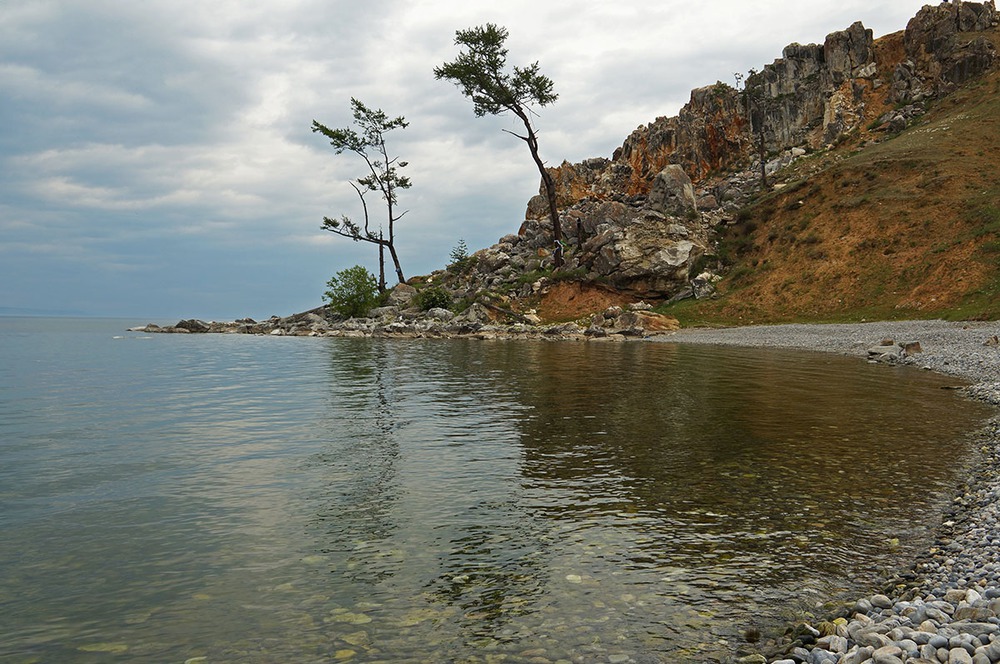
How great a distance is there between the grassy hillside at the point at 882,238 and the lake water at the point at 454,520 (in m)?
37.8

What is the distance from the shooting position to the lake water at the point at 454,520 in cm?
706

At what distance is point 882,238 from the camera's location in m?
62.4

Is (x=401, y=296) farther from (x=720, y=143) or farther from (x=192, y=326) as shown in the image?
(x=720, y=143)

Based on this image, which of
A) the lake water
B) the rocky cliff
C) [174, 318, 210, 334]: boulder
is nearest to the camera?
the lake water

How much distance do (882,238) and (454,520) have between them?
2684 inches

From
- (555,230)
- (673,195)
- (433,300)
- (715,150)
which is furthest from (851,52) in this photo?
(433,300)

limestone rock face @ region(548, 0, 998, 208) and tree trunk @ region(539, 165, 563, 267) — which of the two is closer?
tree trunk @ region(539, 165, 563, 267)

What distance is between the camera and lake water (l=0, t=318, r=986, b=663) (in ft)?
23.2

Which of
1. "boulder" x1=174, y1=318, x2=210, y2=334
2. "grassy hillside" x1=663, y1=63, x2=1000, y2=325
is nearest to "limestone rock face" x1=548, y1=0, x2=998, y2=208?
"grassy hillside" x1=663, y1=63, x2=1000, y2=325

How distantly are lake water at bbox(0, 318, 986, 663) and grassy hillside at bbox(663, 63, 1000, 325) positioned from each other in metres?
37.8

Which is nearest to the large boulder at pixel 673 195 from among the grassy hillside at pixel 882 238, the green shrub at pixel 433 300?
the grassy hillside at pixel 882 238

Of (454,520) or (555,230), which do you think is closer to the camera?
(454,520)

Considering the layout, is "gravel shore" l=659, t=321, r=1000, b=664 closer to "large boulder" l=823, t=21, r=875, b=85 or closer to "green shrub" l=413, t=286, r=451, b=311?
"green shrub" l=413, t=286, r=451, b=311

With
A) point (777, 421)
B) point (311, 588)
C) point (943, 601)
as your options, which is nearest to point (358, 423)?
point (311, 588)
